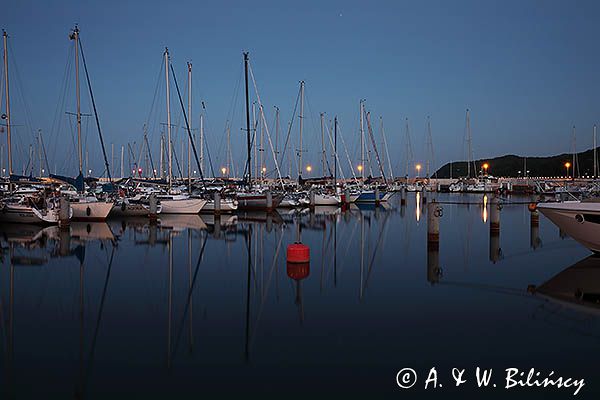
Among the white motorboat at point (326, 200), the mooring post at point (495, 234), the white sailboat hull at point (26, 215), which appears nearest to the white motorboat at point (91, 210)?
the white sailboat hull at point (26, 215)

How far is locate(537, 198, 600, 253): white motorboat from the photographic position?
16938 mm

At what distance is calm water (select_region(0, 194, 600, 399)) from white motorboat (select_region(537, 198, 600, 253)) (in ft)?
3.75

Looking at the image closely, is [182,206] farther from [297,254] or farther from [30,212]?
[297,254]

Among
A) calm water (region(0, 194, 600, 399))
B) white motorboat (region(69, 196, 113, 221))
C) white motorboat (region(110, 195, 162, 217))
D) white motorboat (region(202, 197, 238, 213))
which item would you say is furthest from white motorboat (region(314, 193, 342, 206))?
calm water (region(0, 194, 600, 399))

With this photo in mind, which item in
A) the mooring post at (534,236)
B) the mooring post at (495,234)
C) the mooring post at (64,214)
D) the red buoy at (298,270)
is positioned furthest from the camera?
the mooring post at (64,214)

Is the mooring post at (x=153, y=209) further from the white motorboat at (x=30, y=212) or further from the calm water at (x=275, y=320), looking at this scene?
the calm water at (x=275, y=320)

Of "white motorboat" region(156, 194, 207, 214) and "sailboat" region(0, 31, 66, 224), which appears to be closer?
"sailboat" region(0, 31, 66, 224)

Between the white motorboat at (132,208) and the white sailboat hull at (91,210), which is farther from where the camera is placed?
the white motorboat at (132,208)

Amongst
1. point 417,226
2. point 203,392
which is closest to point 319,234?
point 417,226

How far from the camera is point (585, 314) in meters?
11.4

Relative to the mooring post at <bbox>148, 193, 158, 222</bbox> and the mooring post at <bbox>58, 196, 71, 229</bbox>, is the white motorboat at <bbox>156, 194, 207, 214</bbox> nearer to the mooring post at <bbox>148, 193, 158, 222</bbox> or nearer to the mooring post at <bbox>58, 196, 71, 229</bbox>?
the mooring post at <bbox>148, 193, 158, 222</bbox>

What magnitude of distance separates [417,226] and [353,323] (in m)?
23.4

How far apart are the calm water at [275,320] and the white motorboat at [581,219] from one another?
1.14 m

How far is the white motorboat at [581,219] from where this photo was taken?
1694cm
